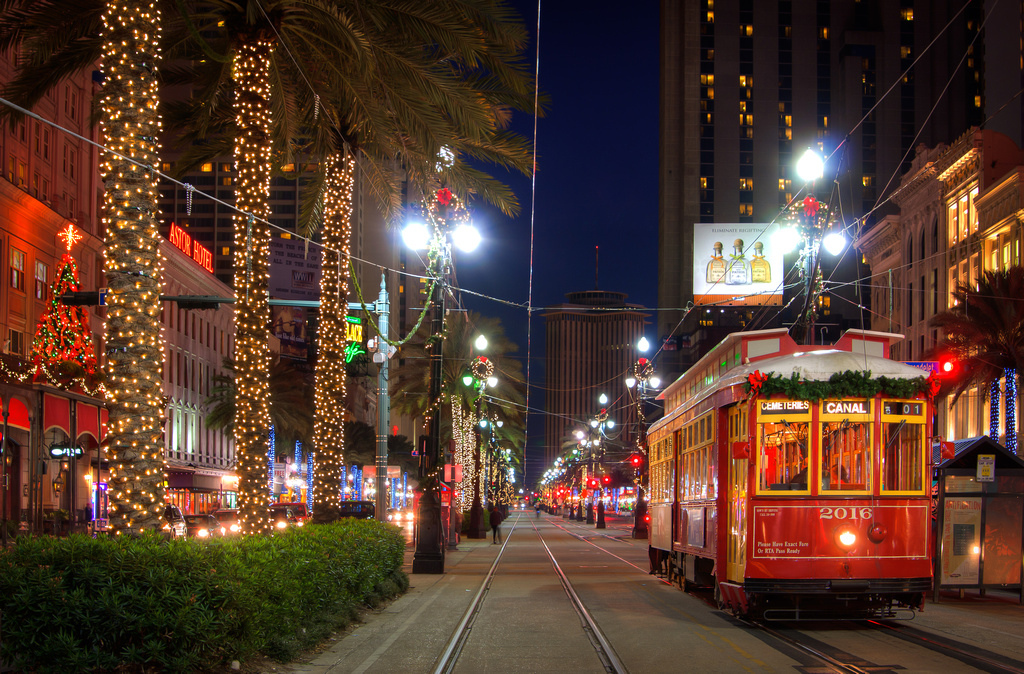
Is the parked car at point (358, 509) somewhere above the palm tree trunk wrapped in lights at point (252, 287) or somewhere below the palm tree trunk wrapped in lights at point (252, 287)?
below

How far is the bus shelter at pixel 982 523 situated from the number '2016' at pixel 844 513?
17.2 feet

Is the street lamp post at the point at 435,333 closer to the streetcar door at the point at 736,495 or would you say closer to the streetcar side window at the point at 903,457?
the streetcar door at the point at 736,495

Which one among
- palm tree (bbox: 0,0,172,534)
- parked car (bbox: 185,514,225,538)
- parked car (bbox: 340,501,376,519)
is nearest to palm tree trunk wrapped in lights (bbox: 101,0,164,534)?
palm tree (bbox: 0,0,172,534)

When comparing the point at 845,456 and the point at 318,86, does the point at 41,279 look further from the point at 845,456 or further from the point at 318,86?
the point at 845,456

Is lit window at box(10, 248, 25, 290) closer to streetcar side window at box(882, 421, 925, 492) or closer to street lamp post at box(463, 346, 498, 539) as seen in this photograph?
street lamp post at box(463, 346, 498, 539)

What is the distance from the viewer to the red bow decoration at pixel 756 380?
13539 millimetres

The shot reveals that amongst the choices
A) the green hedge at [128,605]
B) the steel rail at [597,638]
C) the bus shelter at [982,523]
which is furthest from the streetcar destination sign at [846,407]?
the green hedge at [128,605]

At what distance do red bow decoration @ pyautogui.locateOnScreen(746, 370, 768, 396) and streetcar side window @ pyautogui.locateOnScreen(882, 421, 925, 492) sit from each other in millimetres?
1690

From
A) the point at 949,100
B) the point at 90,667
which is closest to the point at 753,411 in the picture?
the point at 90,667

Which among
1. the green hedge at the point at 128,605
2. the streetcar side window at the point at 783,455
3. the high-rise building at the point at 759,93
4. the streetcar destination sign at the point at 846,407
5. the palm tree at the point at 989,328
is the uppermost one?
the high-rise building at the point at 759,93

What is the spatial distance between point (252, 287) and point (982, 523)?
1317cm

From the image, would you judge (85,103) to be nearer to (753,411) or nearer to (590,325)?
(753,411)

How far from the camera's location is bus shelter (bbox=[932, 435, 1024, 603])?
1805cm

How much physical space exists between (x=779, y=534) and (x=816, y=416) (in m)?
1.62
